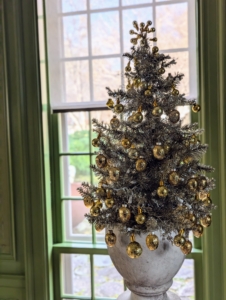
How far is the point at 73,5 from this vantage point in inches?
74.7

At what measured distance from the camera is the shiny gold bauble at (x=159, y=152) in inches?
46.3

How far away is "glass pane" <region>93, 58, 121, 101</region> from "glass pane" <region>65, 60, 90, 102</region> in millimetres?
59

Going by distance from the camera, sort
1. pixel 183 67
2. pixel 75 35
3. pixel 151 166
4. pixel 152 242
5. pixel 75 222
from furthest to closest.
→ pixel 75 222 → pixel 75 35 → pixel 183 67 → pixel 151 166 → pixel 152 242

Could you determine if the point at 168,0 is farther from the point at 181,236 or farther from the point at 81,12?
the point at 181,236

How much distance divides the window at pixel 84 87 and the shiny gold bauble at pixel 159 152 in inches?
28.9

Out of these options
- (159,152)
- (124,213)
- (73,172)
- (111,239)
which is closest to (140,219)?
(124,213)

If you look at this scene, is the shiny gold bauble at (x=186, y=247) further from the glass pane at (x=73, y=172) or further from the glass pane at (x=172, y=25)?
the glass pane at (x=172, y=25)

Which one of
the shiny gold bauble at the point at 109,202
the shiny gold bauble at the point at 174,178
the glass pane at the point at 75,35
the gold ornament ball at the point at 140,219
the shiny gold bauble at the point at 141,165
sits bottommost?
the gold ornament ball at the point at 140,219

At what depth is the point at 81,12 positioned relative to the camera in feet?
6.21

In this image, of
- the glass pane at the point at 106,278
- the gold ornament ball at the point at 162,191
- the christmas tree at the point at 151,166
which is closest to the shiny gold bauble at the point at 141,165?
the christmas tree at the point at 151,166

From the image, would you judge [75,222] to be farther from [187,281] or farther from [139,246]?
[139,246]

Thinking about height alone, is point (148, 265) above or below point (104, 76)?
below

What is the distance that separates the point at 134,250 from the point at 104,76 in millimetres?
1127

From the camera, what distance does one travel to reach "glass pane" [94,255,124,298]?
1.99 metres
